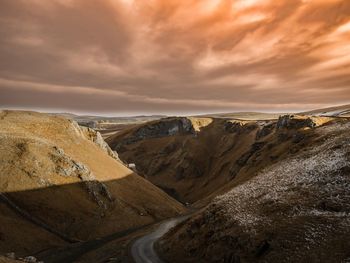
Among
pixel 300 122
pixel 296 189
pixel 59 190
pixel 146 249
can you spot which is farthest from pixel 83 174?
pixel 300 122

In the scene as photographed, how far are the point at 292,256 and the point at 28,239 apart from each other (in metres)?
50.9

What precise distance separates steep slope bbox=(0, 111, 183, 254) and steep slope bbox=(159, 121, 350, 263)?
83.8 feet

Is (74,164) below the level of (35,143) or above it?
below

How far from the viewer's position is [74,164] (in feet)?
307

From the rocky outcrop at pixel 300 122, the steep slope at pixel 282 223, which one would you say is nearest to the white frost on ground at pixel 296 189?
the steep slope at pixel 282 223

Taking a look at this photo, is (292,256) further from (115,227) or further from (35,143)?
(35,143)

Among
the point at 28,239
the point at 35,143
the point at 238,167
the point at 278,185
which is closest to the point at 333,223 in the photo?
the point at 278,185

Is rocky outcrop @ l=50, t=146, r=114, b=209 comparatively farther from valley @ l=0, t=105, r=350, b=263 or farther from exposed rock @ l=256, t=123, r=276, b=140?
exposed rock @ l=256, t=123, r=276, b=140

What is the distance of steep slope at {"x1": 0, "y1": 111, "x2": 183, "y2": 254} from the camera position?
2857 inches

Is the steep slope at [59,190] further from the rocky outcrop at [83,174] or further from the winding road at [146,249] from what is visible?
the winding road at [146,249]

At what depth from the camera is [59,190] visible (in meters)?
84.3

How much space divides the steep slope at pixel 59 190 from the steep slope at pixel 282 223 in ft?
83.8

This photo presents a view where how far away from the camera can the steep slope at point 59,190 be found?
72.6 meters

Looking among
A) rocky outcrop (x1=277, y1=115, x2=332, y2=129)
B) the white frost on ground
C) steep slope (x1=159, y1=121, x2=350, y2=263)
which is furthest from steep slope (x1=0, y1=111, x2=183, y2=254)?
rocky outcrop (x1=277, y1=115, x2=332, y2=129)
